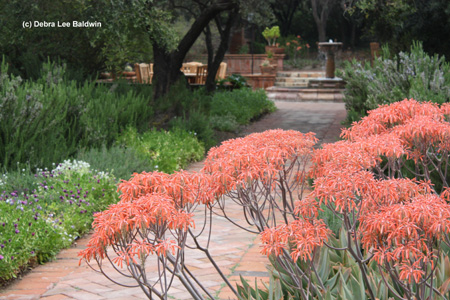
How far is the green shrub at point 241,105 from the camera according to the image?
14.3 m

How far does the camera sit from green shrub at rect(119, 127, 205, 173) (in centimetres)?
855

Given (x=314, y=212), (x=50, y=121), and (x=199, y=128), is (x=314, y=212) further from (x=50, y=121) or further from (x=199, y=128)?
(x=199, y=128)

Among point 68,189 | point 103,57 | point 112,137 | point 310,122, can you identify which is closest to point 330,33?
point 310,122

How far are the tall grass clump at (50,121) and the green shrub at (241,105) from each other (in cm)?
443

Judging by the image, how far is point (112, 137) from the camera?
9.48m

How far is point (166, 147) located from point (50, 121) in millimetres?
1975

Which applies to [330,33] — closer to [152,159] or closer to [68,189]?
[152,159]

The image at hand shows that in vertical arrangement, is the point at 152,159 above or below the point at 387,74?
below

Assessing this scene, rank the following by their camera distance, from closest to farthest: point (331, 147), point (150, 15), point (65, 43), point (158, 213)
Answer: point (158, 213) < point (331, 147) < point (150, 15) < point (65, 43)

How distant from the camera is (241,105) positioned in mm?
15484

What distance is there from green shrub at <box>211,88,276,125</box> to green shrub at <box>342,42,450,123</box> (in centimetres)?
287

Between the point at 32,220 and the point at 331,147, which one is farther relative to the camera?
the point at 32,220

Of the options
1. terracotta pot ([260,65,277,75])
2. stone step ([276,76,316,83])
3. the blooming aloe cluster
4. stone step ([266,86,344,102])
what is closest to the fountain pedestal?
stone step ([276,76,316,83])

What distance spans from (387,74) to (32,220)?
271 inches
